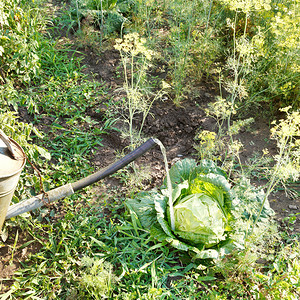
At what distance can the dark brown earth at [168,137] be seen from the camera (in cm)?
310

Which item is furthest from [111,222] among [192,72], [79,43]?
[79,43]

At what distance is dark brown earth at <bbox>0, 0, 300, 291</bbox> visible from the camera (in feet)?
10.2

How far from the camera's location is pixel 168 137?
3.70m

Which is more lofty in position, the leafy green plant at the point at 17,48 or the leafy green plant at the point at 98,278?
the leafy green plant at the point at 17,48

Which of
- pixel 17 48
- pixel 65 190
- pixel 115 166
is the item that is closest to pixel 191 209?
pixel 115 166

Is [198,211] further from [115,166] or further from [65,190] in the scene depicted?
[65,190]

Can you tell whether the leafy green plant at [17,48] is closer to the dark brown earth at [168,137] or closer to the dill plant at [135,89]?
the dark brown earth at [168,137]

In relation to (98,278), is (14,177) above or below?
above

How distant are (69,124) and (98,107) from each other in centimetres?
45

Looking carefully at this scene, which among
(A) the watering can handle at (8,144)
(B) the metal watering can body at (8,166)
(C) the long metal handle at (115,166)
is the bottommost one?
(C) the long metal handle at (115,166)

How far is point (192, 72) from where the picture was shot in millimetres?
4344

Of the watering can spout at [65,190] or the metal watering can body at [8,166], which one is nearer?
the metal watering can body at [8,166]

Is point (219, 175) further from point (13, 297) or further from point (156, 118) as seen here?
point (13, 297)

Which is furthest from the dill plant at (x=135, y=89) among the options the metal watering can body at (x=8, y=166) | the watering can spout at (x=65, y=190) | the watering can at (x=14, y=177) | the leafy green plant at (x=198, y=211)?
the metal watering can body at (x=8, y=166)
